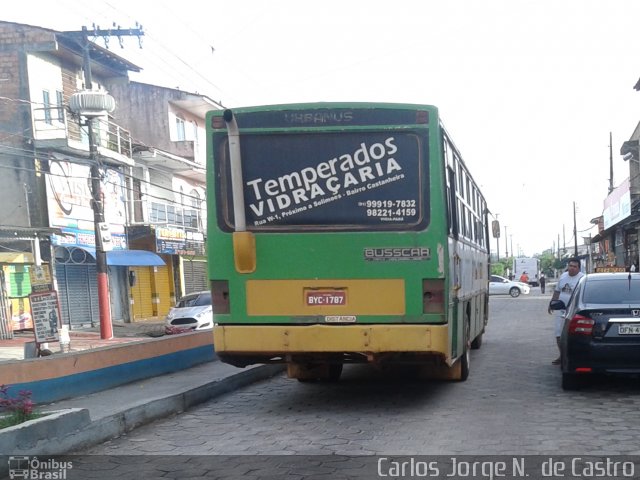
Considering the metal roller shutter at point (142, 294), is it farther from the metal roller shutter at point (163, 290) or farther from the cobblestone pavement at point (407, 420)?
the cobblestone pavement at point (407, 420)

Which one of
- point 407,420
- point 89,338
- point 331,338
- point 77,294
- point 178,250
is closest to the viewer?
point 407,420

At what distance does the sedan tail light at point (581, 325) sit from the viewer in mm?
8266

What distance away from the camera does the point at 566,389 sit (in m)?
8.81

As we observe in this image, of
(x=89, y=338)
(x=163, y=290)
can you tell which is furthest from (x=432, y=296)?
(x=163, y=290)

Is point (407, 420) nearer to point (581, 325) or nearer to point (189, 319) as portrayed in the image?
point (581, 325)

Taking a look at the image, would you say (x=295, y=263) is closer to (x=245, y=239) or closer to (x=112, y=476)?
(x=245, y=239)

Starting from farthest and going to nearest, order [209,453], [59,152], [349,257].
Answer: [59,152] → [349,257] → [209,453]

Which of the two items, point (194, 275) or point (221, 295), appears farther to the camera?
point (194, 275)

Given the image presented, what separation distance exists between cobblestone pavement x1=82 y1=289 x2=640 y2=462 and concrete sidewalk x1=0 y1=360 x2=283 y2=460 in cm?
16

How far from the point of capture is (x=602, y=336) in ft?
26.8

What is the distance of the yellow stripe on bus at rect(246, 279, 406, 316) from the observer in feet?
24.3

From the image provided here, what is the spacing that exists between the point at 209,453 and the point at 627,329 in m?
5.01

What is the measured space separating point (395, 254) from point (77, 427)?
11.6ft

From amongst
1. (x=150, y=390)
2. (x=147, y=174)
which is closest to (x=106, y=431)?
(x=150, y=390)
